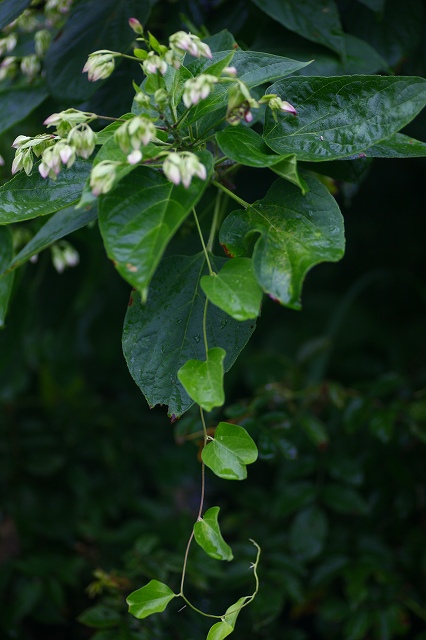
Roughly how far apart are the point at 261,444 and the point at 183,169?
21.7 inches

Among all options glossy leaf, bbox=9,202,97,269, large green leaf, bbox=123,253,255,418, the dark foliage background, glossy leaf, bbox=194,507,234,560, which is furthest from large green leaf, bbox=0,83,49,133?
glossy leaf, bbox=194,507,234,560

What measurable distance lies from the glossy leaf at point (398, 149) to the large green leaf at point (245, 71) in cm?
12

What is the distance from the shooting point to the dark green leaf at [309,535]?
1.17 meters

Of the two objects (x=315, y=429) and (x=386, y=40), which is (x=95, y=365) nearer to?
(x=315, y=429)

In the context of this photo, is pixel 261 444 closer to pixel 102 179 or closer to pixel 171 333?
pixel 171 333

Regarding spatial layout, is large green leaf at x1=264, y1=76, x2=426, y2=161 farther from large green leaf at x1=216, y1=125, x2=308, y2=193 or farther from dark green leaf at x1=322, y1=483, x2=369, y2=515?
dark green leaf at x1=322, y1=483, x2=369, y2=515

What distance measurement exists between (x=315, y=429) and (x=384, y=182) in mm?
705

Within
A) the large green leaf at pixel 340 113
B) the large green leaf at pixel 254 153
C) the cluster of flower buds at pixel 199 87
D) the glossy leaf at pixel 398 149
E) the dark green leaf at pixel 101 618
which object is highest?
the cluster of flower buds at pixel 199 87

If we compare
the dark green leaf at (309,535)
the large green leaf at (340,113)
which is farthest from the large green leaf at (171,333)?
the dark green leaf at (309,535)

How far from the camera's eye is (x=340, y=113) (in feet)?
2.12

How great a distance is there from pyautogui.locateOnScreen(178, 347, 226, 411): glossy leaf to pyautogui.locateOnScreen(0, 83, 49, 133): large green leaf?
0.52 meters

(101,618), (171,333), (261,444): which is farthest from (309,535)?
(171,333)

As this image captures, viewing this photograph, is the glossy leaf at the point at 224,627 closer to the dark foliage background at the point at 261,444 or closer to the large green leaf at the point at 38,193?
the dark foliage background at the point at 261,444

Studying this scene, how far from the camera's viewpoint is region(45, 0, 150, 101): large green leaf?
2.79 ft
